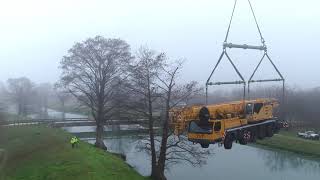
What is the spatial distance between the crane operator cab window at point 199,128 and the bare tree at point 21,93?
3778 inches

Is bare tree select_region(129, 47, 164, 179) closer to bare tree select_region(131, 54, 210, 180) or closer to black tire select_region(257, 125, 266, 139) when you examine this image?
bare tree select_region(131, 54, 210, 180)

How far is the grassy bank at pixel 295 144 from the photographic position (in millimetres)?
64688

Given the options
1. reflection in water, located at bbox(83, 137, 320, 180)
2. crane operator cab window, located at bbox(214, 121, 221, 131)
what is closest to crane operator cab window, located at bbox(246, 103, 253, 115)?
crane operator cab window, located at bbox(214, 121, 221, 131)

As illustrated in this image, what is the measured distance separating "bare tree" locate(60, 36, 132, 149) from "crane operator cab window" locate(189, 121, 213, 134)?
34761 millimetres

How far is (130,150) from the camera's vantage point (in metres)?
65.1

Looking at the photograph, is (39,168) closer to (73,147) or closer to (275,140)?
(73,147)

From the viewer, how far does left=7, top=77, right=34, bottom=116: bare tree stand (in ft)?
380

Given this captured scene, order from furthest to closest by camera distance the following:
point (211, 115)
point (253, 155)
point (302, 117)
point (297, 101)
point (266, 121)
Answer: point (302, 117) → point (297, 101) → point (253, 155) → point (266, 121) → point (211, 115)

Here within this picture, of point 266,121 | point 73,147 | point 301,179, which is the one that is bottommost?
point 301,179

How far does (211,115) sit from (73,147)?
25913 mm

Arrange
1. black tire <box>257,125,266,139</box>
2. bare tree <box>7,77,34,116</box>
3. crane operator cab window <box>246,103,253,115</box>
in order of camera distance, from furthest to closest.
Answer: bare tree <box>7,77,34,116</box>
black tire <box>257,125,266,139</box>
crane operator cab window <box>246,103,253,115</box>

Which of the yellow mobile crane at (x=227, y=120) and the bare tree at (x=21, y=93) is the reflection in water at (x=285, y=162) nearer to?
the yellow mobile crane at (x=227, y=120)

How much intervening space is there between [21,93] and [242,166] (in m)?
76.8

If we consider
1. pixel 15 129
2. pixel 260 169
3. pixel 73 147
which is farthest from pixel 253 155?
pixel 15 129
